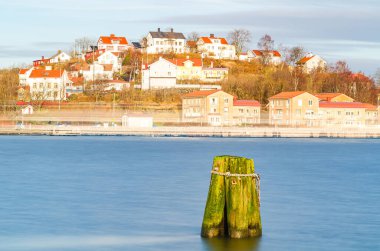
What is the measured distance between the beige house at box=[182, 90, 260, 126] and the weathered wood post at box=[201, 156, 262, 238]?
66673 millimetres

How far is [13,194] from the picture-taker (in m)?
29.2

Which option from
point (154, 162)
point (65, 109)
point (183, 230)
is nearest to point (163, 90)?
point (65, 109)

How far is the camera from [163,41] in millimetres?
107375

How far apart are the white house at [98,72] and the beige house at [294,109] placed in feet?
71.7

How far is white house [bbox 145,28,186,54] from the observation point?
107 metres

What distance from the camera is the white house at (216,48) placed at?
108 m

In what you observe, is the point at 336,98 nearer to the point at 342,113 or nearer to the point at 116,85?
the point at 342,113

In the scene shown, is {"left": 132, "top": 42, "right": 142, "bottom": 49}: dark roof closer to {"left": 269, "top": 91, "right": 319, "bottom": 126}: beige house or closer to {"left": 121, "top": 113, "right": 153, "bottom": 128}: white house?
{"left": 269, "top": 91, "right": 319, "bottom": 126}: beige house


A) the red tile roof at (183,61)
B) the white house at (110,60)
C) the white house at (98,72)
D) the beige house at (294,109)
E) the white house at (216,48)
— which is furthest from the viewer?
the white house at (216,48)

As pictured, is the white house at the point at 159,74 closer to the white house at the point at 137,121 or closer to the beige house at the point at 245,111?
the beige house at the point at 245,111

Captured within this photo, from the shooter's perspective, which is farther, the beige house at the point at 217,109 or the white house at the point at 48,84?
the white house at the point at 48,84

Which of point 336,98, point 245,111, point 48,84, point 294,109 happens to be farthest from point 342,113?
point 48,84

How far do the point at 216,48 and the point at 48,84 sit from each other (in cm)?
2342

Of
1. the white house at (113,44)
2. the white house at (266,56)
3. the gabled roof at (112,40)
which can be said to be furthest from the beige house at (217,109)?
the gabled roof at (112,40)
